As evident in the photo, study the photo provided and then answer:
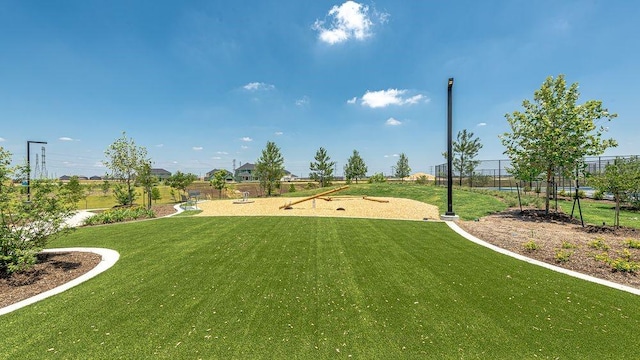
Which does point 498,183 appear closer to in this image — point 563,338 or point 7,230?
point 563,338

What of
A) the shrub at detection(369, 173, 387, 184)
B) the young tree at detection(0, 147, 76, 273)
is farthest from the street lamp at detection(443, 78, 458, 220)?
the shrub at detection(369, 173, 387, 184)

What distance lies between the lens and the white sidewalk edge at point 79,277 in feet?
12.8

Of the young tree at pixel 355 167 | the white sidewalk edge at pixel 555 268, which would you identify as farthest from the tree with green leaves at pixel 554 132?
the young tree at pixel 355 167

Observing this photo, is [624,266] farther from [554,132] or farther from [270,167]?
[270,167]

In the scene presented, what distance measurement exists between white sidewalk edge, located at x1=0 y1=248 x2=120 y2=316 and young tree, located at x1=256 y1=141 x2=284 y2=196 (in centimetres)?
1900

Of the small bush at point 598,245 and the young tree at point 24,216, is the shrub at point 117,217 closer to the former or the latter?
the young tree at point 24,216

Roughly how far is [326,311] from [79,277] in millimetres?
5115

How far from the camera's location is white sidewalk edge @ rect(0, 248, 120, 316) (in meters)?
3.91

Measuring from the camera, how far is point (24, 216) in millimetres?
5113

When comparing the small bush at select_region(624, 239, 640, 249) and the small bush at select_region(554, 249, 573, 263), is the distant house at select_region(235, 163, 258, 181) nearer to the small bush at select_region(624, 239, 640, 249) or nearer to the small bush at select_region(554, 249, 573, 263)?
the small bush at select_region(554, 249, 573, 263)

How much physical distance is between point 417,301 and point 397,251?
8.88 feet

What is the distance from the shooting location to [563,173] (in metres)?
11.2

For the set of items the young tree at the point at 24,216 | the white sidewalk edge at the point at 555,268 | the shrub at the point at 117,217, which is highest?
→ the young tree at the point at 24,216

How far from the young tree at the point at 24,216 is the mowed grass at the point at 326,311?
150 cm
